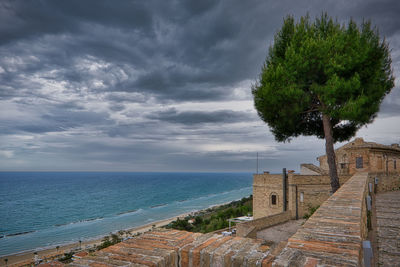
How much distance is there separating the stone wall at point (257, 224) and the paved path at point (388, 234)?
6.64m

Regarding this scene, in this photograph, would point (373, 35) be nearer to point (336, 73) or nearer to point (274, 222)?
point (336, 73)

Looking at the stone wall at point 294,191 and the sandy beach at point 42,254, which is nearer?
the stone wall at point 294,191

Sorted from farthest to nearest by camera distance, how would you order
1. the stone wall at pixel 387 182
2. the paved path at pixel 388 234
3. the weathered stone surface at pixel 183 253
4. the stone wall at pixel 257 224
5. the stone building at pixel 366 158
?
the stone building at pixel 366 158
the stone wall at pixel 387 182
the stone wall at pixel 257 224
the paved path at pixel 388 234
the weathered stone surface at pixel 183 253

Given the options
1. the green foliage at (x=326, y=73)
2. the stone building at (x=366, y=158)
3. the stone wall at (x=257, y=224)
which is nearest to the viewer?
the green foliage at (x=326, y=73)

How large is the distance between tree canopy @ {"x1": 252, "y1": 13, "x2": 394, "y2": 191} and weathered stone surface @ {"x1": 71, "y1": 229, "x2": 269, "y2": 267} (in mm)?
9413

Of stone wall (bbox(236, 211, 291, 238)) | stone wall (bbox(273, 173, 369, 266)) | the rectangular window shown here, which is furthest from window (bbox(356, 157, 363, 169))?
stone wall (bbox(273, 173, 369, 266))

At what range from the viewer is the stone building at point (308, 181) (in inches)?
703

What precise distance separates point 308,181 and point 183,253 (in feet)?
61.9

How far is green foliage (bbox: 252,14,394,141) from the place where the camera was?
968cm

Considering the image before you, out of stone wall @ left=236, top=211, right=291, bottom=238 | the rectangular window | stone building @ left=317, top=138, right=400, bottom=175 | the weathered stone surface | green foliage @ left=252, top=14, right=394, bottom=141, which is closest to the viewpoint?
the weathered stone surface

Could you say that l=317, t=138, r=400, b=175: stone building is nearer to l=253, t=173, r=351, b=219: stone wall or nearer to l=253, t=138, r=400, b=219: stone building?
l=253, t=138, r=400, b=219: stone building

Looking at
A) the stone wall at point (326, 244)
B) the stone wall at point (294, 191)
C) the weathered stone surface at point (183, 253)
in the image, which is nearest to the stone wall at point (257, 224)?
the stone wall at point (294, 191)

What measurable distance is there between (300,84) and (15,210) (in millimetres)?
75843

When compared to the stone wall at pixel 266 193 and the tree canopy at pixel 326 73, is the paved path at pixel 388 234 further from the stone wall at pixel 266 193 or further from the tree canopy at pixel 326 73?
the stone wall at pixel 266 193
